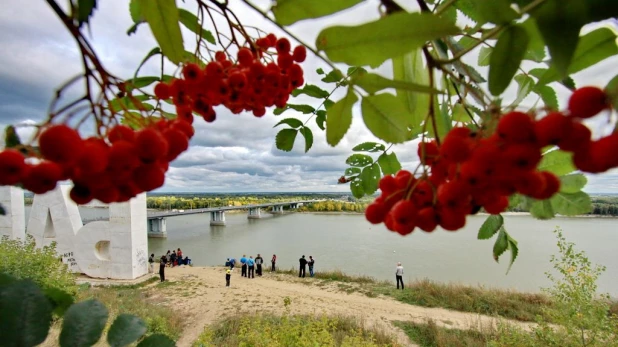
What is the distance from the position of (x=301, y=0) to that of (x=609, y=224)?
43926mm

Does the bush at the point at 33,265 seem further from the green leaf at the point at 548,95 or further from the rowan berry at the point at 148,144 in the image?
the green leaf at the point at 548,95

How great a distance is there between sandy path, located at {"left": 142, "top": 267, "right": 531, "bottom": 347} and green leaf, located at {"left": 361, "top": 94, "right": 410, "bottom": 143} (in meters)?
8.55

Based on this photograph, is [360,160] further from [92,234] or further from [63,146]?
[92,234]

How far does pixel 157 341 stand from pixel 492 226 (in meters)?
1.17

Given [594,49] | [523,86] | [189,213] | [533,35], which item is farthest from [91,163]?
[189,213]

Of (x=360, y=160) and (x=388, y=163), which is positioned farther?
(x=360, y=160)

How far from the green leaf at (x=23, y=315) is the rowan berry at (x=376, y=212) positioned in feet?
2.27

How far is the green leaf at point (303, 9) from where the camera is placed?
1.70ft

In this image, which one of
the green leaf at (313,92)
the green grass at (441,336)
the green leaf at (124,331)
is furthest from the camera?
the green grass at (441,336)

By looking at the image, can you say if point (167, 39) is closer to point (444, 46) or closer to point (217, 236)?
point (444, 46)

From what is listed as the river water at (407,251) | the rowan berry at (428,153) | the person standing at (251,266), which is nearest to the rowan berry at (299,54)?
the rowan berry at (428,153)

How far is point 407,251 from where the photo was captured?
21.1 m

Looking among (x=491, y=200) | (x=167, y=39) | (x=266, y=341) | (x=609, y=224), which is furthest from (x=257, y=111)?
(x=609, y=224)

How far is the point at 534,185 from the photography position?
45 cm
